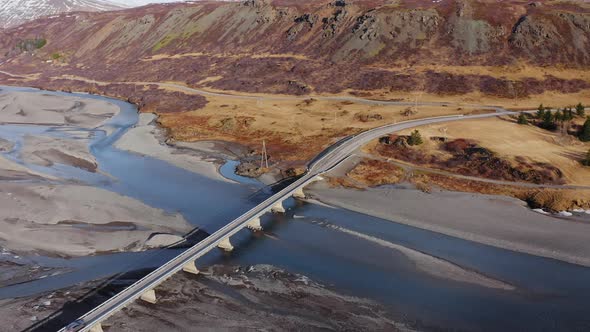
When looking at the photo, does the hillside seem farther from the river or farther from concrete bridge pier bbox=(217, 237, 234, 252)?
concrete bridge pier bbox=(217, 237, 234, 252)

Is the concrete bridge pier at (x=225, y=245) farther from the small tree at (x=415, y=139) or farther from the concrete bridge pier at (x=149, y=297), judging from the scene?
the small tree at (x=415, y=139)

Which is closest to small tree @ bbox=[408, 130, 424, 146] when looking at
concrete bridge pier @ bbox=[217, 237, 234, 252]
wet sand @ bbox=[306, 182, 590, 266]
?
wet sand @ bbox=[306, 182, 590, 266]

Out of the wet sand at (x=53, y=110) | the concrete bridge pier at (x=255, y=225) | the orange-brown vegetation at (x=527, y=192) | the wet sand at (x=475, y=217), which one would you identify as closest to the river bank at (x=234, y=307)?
the concrete bridge pier at (x=255, y=225)

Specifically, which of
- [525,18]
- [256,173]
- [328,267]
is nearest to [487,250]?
[328,267]

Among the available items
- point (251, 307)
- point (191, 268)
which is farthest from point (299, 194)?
point (251, 307)

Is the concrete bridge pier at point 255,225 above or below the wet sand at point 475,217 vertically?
below
